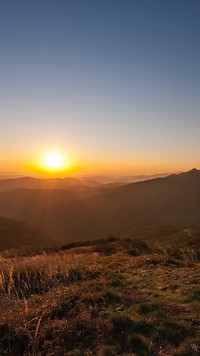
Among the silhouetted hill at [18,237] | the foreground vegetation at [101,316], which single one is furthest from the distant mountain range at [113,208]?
the foreground vegetation at [101,316]

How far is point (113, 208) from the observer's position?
331ft

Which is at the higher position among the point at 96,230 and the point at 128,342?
the point at 128,342

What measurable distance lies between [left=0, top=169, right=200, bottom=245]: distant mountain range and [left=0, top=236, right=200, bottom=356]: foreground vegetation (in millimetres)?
62757

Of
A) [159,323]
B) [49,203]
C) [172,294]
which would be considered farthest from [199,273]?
[49,203]

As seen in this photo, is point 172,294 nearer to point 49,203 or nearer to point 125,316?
point 125,316

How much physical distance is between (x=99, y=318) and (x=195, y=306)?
2.19 meters

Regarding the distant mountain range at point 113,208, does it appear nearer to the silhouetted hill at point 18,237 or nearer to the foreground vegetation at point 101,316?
the silhouetted hill at point 18,237

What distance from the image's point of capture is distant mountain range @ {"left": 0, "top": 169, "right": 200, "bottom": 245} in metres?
83.8

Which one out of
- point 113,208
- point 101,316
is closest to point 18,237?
point 101,316

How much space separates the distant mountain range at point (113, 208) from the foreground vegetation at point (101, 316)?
206ft

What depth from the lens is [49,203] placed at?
112m

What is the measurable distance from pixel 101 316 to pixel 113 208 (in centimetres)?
9524

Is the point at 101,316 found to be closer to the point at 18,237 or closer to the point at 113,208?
the point at 18,237

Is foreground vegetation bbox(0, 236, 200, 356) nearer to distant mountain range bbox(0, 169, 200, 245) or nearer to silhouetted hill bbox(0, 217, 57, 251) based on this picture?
silhouetted hill bbox(0, 217, 57, 251)
